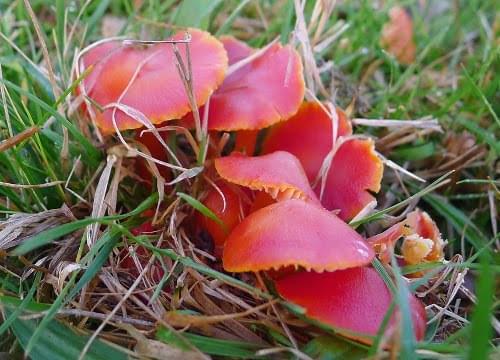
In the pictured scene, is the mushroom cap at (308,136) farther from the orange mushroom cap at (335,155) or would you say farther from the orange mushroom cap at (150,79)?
the orange mushroom cap at (150,79)

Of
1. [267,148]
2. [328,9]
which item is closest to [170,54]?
[267,148]

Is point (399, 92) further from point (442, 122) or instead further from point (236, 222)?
point (236, 222)

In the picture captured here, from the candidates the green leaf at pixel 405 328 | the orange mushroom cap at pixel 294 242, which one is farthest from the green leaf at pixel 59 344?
the green leaf at pixel 405 328

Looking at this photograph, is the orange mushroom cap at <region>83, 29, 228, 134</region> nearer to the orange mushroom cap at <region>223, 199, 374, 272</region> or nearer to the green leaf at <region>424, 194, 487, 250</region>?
the orange mushroom cap at <region>223, 199, 374, 272</region>

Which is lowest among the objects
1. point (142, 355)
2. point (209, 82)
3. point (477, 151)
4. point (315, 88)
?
point (142, 355)

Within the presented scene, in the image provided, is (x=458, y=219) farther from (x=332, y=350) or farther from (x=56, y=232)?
(x=56, y=232)

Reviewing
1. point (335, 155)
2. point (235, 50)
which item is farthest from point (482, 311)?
point (235, 50)
